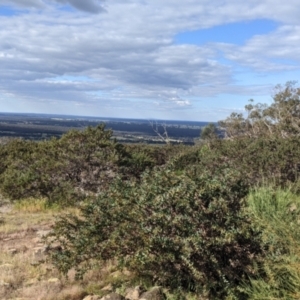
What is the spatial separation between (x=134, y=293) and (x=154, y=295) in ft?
0.76

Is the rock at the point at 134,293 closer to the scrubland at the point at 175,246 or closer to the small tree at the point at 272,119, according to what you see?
the scrubland at the point at 175,246

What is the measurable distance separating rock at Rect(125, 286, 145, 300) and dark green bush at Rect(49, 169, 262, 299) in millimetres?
198

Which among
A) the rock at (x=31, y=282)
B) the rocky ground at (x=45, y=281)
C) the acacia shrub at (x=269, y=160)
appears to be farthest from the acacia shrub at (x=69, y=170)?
the rock at (x=31, y=282)

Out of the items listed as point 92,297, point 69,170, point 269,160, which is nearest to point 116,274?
point 92,297

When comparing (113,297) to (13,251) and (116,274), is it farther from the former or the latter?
(13,251)

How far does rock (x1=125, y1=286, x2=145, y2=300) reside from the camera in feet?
15.2

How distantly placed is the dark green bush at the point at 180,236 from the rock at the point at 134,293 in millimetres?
198

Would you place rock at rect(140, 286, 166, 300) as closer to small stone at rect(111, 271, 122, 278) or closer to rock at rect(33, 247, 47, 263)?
small stone at rect(111, 271, 122, 278)

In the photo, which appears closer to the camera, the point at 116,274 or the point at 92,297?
the point at 92,297

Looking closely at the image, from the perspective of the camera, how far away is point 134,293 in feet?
15.4

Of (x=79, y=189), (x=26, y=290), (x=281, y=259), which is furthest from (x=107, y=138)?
(x=281, y=259)

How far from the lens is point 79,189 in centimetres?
1119

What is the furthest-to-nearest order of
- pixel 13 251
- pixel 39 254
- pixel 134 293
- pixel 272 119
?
1. pixel 272 119
2. pixel 13 251
3. pixel 39 254
4. pixel 134 293

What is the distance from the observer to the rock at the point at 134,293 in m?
4.62
